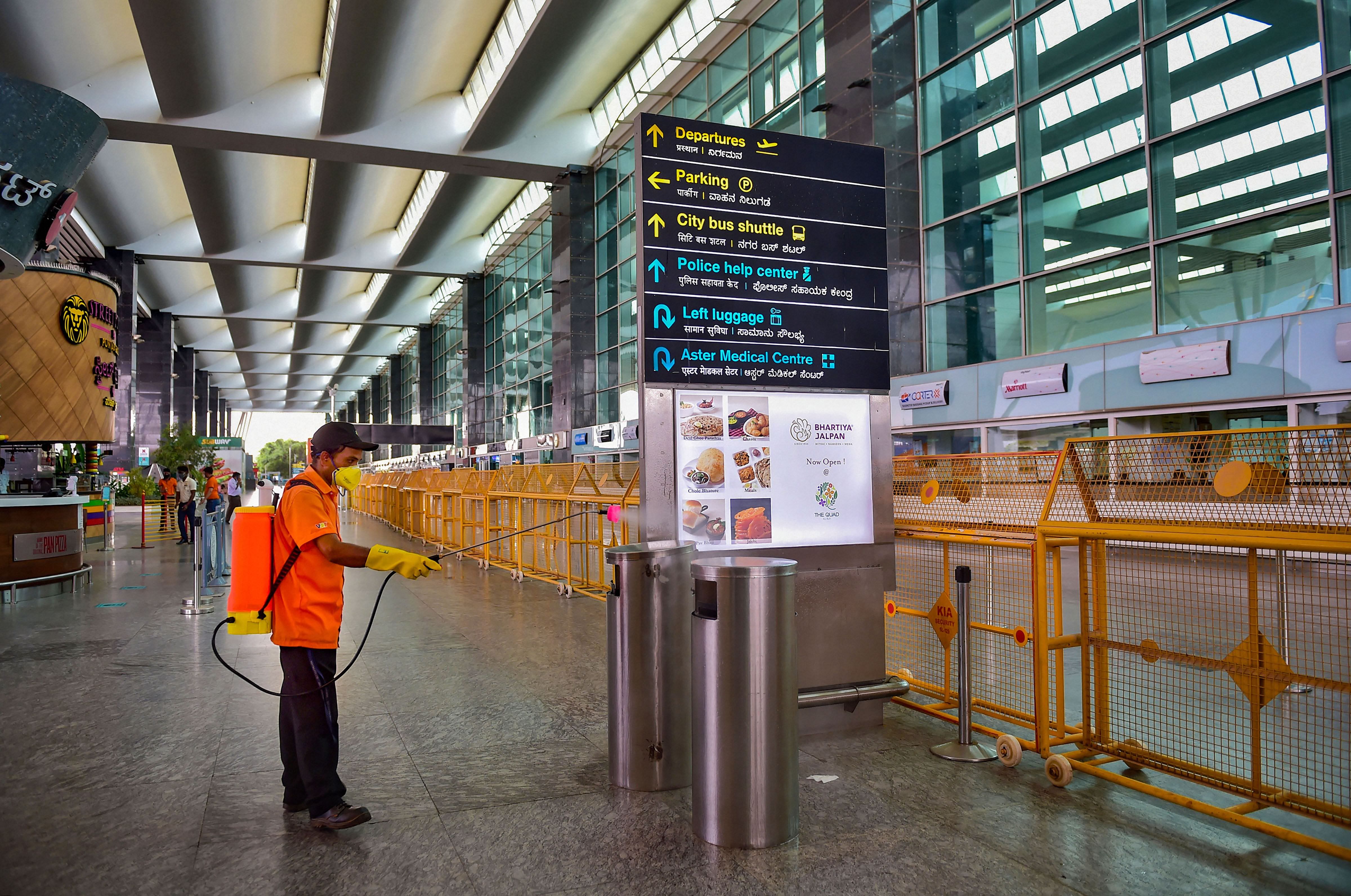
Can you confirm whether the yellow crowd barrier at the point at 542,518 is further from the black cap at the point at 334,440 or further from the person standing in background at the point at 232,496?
the person standing in background at the point at 232,496

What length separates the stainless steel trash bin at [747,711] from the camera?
3523mm

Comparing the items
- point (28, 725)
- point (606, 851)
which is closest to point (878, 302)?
point (606, 851)

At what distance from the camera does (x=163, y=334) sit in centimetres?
4850

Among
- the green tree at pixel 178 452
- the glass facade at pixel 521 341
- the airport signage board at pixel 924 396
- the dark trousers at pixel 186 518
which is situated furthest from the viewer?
the glass facade at pixel 521 341

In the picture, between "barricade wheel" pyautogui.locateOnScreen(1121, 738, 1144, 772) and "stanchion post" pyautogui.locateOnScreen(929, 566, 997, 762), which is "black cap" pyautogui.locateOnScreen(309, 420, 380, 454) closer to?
"stanchion post" pyautogui.locateOnScreen(929, 566, 997, 762)

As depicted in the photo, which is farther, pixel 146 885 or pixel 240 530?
pixel 240 530

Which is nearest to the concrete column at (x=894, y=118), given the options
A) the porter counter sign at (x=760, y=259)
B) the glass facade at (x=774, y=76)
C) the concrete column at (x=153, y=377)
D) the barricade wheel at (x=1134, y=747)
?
the glass facade at (x=774, y=76)

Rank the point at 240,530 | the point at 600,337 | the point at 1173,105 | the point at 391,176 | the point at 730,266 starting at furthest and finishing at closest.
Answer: the point at 391,176 → the point at 600,337 → the point at 1173,105 → the point at 730,266 → the point at 240,530

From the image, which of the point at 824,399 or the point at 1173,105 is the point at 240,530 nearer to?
the point at 824,399

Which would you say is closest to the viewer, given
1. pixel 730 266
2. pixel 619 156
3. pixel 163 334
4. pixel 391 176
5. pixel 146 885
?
pixel 146 885

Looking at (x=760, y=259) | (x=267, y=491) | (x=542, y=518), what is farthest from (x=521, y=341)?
(x=760, y=259)

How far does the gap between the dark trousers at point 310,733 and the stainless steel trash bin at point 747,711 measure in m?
1.70

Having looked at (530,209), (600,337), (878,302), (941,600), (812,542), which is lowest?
(941,600)

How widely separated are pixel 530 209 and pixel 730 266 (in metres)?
33.5
